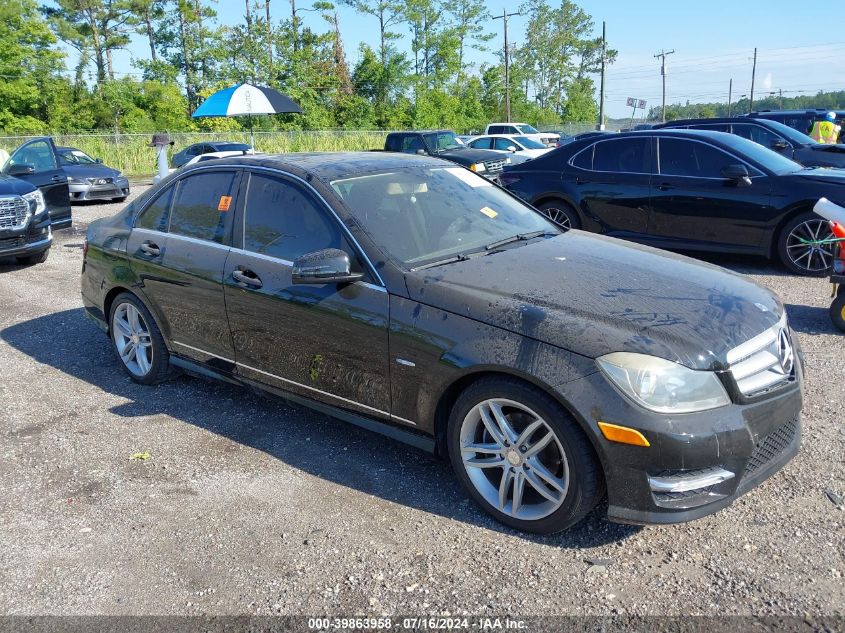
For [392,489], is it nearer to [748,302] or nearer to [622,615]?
[622,615]

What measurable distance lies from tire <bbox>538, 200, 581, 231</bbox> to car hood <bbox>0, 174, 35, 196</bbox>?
692 centimetres

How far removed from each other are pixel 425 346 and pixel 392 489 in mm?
851

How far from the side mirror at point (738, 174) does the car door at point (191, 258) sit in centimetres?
592

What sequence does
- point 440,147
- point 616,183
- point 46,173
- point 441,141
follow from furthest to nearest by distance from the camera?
point 441,141, point 440,147, point 46,173, point 616,183

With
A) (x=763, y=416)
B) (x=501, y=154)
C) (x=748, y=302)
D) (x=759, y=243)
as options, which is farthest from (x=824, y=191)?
(x=501, y=154)

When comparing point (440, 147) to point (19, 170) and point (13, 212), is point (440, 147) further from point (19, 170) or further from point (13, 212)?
point (13, 212)

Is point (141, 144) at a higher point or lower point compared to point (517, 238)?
higher

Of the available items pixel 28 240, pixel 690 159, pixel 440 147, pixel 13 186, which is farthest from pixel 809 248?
pixel 440 147

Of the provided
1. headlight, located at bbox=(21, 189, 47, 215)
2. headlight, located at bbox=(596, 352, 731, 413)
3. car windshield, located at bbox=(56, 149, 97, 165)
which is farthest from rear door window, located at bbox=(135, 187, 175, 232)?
car windshield, located at bbox=(56, 149, 97, 165)

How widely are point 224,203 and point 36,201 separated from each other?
6473 mm

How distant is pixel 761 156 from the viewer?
27.4 feet

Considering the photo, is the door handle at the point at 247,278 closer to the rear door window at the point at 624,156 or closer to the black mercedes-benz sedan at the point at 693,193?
the black mercedes-benz sedan at the point at 693,193

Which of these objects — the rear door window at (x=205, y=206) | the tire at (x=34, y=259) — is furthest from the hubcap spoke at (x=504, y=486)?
the tire at (x=34, y=259)

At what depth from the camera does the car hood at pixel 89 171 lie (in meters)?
16.8
